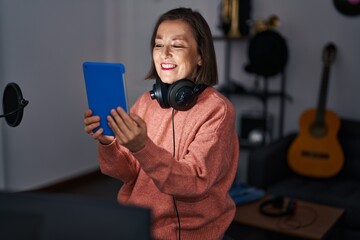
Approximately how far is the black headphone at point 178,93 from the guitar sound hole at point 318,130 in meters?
2.18

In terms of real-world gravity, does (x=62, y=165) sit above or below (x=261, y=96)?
below

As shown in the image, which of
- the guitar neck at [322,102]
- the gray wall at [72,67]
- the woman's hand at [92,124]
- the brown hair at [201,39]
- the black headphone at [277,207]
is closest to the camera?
the woman's hand at [92,124]

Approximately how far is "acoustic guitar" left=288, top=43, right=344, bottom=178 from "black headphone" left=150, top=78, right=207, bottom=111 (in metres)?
2.12

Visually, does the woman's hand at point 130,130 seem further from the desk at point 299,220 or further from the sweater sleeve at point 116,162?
the desk at point 299,220

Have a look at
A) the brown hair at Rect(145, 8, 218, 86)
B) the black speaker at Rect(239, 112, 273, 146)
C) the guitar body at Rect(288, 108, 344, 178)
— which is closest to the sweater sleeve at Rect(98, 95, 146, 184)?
the brown hair at Rect(145, 8, 218, 86)

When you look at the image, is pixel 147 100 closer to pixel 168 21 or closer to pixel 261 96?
pixel 168 21

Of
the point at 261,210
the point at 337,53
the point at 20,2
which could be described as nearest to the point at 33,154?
the point at 20,2

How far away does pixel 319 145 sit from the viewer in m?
3.02

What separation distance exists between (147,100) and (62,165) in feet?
9.35

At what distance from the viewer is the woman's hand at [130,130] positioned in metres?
0.87

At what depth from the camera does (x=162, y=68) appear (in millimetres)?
1101

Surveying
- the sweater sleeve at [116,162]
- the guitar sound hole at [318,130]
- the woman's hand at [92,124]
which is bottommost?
the guitar sound hole at [318,130]

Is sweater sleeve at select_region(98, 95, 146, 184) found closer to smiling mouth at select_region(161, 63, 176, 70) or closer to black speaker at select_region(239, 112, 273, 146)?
smiling mouth at select_region(161, 63, 176, 70)

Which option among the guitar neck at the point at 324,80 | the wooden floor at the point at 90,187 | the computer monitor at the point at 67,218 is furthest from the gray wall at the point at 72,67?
the computer monitor at the point at 67,218
